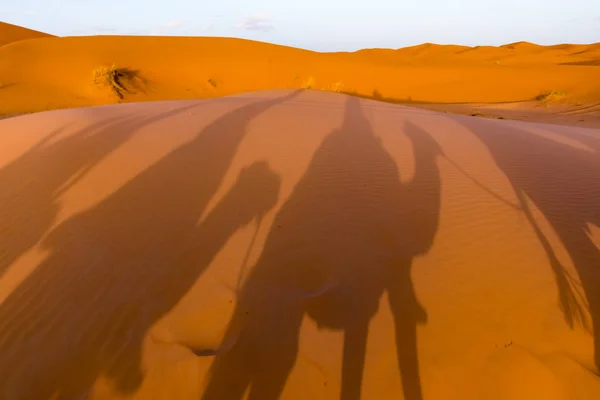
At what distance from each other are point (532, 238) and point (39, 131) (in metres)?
6.92

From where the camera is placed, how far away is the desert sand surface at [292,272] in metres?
2.38

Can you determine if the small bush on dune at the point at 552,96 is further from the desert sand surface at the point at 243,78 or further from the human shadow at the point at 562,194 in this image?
the human shadow at the point at 562,194

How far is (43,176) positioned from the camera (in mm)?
4895

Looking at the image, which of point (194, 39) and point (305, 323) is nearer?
point (305, 323)

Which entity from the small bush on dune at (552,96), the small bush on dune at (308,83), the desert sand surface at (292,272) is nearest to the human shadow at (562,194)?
the desert sand surface at (292,272)

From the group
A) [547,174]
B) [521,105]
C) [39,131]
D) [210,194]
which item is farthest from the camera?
[521,105]

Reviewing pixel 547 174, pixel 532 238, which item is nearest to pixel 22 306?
pixel 532 238

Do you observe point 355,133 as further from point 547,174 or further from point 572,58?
point 572,58

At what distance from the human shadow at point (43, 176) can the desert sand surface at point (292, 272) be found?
0.03 m

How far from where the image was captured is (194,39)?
29000 millimetres

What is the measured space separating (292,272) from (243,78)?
66.5 ft

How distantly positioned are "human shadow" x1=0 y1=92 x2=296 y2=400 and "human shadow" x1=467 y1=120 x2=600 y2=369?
2.67 metres

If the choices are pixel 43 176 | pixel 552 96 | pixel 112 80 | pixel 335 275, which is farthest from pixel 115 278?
pixel 552 96

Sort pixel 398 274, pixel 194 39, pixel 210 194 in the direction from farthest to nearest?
pixel 194 39, pixel 210 194, pixel 398 274
